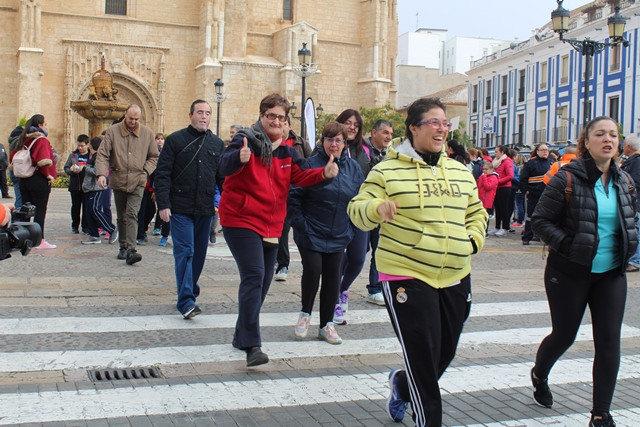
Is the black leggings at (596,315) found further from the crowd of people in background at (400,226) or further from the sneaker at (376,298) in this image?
the sneaker at (376,298)

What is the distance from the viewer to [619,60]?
3975 centimetres

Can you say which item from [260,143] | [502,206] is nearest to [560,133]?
[502,206]

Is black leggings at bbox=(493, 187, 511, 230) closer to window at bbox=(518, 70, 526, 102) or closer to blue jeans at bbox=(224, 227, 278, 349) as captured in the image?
blue jeans at bbox=(224, 227, 278, 349)

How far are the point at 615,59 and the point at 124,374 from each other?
39.7m

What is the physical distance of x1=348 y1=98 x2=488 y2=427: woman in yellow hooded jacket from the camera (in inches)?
154

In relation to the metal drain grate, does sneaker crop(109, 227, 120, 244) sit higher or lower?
higher

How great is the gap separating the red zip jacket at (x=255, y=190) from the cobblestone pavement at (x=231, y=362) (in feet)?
3.40

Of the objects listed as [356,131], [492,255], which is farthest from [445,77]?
[356,131]

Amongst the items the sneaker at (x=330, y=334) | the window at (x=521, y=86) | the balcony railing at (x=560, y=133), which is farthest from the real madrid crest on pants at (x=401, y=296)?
the window at (x=521, y=86)

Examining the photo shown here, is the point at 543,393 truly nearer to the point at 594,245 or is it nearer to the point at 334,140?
the point at 594,245

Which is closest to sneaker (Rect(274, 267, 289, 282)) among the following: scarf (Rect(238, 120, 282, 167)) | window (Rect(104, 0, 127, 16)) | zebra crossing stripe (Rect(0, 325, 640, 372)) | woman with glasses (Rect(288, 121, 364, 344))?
zebra crossing stripe (Rect(0, 325, 640, 372))

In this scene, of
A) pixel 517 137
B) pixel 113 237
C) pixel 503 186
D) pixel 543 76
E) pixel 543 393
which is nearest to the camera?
pixel 543 393

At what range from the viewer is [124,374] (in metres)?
5.29

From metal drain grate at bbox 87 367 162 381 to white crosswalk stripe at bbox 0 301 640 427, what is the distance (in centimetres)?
13
